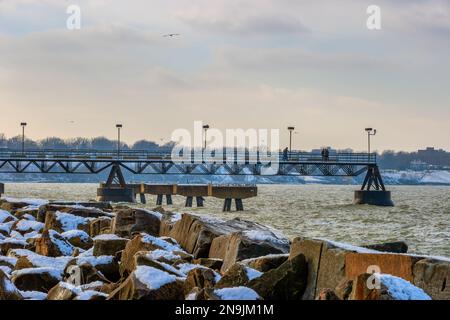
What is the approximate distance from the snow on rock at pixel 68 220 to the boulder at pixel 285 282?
10.3 m

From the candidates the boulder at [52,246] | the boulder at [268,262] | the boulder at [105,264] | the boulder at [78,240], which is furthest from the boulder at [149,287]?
the boulder at [78,240]

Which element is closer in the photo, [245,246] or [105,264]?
[245,246]

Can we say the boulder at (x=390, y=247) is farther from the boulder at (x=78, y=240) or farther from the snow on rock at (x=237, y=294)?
the boulder at (x=78, y=240)

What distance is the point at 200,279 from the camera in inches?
449

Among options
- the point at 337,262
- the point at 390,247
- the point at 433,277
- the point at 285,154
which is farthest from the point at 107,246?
the point at 285,154

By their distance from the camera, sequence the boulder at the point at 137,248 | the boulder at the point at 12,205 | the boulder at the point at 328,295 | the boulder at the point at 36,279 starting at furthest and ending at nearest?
the boulder at the point at 12,205
the boulder at the point at 137,248
the boulder at the point at 36,279
the boulder at the point at 328,295

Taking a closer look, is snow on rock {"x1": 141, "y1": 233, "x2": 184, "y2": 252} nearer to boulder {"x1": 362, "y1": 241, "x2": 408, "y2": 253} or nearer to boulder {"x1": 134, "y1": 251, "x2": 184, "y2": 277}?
boulder {"x1": 134, "y1": 251, "x2": 184, "y2": 277}

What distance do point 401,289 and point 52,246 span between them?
A: 32.1 feet

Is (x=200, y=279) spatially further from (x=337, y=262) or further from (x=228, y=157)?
(x=228, y=157)

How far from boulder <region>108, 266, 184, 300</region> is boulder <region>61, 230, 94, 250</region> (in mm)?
7485

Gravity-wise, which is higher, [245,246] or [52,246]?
[245,246]

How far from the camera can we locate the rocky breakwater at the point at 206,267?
9844 millimetres
